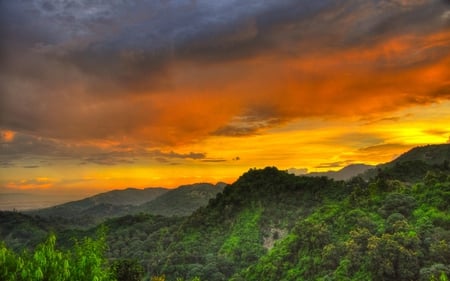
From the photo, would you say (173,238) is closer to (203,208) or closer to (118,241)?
(203,208)

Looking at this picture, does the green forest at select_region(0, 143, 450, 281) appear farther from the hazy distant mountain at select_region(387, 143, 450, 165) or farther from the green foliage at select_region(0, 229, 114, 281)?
the hazy distant mountain at select_region(387, 143, 450, 165)

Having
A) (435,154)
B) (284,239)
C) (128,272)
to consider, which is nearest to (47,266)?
(128,272)

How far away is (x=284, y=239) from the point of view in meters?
78.4

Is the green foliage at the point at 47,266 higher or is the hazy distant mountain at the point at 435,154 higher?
the hazy distant mountain at the point at 435,154

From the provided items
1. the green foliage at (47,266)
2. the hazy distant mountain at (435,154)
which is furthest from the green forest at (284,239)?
the hazy distant mountain at (435,154)

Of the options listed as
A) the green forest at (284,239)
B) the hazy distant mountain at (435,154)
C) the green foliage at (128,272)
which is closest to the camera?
the green forest at (284,239)

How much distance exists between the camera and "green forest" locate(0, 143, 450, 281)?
2069 cm

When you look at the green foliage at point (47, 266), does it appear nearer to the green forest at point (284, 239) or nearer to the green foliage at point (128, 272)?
the green forest at point (284, 239)

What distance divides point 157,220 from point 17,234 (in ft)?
244

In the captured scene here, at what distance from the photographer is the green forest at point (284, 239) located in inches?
814

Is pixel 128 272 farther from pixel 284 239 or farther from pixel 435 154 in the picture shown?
pixel 435 154

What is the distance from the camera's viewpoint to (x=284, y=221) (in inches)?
4210

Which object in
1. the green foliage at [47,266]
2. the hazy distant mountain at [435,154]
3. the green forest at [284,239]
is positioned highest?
the hazy distant mountain at [435,154]

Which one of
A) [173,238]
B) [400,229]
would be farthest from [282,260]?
[173,238]
